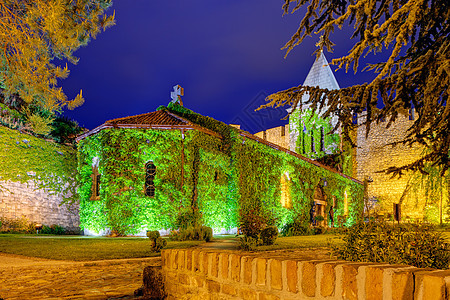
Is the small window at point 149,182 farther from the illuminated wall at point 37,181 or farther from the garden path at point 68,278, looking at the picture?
the garden path at point 68,278

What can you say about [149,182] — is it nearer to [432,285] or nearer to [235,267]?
[235,267]

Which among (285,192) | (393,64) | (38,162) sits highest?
(393,64)

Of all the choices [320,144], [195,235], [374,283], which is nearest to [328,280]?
[374,283]

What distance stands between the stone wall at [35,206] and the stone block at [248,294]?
16176 mm

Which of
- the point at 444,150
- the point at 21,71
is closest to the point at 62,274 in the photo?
the point at 21,71

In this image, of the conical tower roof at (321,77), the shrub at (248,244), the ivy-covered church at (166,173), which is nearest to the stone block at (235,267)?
the shrub at (248,244)

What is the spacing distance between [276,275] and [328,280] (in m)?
0.50

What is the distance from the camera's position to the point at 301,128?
31.7m

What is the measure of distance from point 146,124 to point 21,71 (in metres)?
7.75

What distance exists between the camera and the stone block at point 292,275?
8.67 ft

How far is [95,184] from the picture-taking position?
1658 cm

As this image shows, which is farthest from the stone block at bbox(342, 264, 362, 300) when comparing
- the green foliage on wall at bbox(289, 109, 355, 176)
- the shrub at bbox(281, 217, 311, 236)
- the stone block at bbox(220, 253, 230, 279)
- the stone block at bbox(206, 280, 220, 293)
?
the green foliage on wall at bbox(289, 109, 355, 176)

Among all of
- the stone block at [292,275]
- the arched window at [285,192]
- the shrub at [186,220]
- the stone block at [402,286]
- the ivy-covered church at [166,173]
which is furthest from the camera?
the arched window at [285,192]

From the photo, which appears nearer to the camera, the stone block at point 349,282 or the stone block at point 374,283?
the stone block at point 374,283
